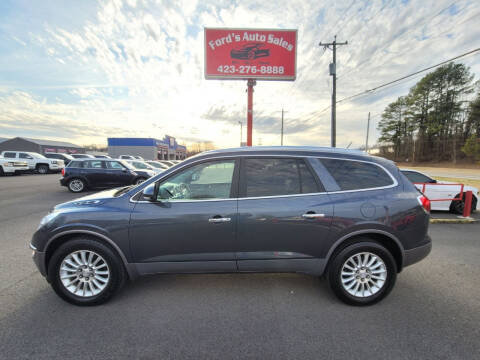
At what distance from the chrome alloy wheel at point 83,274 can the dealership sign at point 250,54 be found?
47.4 ft

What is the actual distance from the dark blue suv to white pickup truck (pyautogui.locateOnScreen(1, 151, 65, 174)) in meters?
22.2

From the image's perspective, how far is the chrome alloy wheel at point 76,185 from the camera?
10023mm

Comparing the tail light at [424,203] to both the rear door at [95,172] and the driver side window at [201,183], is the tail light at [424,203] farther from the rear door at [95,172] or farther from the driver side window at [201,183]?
the rear door at [95,172]

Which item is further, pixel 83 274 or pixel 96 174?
pixel 96 174

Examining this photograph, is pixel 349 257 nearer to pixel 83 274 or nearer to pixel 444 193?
pixel 83 274

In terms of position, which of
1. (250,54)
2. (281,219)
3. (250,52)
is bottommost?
(281,219)

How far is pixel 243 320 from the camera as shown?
88.7 inches

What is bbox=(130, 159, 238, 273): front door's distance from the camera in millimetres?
2420

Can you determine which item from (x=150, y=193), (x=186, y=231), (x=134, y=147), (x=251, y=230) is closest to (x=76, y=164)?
(x=150, y=193)

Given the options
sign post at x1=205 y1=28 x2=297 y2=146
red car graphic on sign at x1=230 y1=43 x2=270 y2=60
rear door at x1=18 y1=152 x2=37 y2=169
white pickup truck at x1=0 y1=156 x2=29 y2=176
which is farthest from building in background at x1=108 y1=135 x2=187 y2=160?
red car graphic on sign at x1=230 y1=43 x2=270 y2=60

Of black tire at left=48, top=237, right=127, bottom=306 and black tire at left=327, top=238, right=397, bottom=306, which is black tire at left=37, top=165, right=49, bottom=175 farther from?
black tire at left=327, top=238, right=397, bottom=306

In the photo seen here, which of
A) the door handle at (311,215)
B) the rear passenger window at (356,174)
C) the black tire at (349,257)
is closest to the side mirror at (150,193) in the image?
the door handle at (311,215)

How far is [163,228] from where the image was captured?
243cm

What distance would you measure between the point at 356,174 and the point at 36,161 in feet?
82.2
